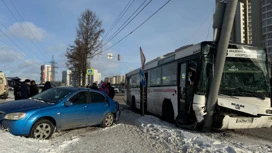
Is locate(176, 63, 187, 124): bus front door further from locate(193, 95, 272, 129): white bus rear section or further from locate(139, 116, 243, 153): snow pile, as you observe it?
locate(139, 116, 243, 153): snow pile

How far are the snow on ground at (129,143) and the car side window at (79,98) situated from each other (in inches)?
38.2

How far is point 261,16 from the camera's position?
307ft

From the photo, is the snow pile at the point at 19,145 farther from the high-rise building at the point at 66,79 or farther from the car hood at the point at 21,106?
the high-rise building at the point at 66,79

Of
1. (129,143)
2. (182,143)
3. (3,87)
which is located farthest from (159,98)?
(3,87)

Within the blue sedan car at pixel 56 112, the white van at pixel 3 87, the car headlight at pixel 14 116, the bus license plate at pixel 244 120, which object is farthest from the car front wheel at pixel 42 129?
the white van at pixel 3 87

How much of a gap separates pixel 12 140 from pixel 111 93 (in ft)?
40.0

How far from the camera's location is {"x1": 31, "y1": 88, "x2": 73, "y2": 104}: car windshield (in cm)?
926

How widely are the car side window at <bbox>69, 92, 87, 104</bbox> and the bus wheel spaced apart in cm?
362

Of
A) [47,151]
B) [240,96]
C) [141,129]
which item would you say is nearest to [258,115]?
[240,96]

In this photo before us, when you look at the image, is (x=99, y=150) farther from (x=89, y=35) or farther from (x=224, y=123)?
(x=89, y=35)

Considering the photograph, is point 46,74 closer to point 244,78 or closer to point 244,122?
point 244,78

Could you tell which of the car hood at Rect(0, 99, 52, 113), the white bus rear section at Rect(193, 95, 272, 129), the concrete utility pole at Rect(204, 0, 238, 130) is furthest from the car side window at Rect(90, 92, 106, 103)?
the concrete utility pole at Rect(204, 0, 238, 130)

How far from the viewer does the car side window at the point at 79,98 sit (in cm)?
947

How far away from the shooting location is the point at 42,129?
8.21 meters
